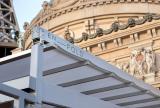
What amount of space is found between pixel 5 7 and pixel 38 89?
66.2m

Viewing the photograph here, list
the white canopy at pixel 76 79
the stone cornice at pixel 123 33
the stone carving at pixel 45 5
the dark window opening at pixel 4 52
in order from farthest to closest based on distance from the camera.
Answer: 1. the dark window opening at pixel 4 52
2. the stone carving at pixel 45 5
3. the stone cornice at pixel 123 33
4. the white canopy at pixel 76 79

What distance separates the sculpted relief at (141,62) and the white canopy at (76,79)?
6.64m

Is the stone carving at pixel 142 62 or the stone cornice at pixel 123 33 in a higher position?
the stone cornice at pixel 123 33

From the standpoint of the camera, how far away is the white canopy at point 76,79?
8195mm

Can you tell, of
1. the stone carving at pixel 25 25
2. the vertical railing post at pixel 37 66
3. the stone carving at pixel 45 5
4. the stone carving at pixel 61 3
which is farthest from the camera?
the stone carving at pixel 25 25

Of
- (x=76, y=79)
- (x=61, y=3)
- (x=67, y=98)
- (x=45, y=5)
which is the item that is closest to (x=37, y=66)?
(x=67, y=98)

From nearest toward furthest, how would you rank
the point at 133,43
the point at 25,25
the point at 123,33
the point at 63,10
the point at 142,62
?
the point at 142,62
the point at 133,43
the point at 123,33
the point at 63,10
the point at 25,25

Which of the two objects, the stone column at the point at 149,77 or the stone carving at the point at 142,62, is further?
the stone carving at the point at 142,62

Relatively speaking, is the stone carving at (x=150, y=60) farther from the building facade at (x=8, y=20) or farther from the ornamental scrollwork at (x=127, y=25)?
the building facade at (x=8, y=20)

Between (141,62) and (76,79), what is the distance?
9235 mm

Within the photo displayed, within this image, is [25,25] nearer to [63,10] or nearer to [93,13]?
[63,10]

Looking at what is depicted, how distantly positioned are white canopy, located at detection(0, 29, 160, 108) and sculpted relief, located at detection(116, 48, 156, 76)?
6.64 meters

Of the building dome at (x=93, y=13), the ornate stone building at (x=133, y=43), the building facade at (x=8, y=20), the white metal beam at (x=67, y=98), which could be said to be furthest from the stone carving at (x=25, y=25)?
the white metal beam at (x=67, y=98)

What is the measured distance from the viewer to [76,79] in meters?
→ 9.48
